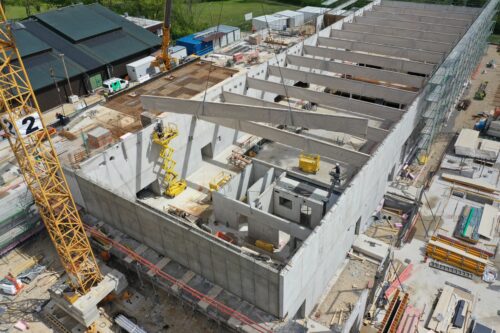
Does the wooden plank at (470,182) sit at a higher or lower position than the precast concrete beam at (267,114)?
lower

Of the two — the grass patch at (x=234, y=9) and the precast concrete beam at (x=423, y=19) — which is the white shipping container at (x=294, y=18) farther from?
the precast concrete beam at (x=423, y=19)

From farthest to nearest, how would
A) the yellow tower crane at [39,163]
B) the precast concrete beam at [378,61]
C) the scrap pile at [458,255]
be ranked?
the precast concrete beam at [378,61] < the scrap pile at [458,255] < the yellow tower crane at [39,163]

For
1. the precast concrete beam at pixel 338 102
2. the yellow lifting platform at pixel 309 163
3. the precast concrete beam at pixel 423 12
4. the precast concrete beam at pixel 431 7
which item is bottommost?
the yellow lifting platform at pixel 309 163

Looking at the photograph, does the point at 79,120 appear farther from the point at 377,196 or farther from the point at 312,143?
the point at 377,196

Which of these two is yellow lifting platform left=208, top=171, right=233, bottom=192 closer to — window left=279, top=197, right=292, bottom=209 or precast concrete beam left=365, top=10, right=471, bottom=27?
window left=279, top=197, right=292, bottom=209

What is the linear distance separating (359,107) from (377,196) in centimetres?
764

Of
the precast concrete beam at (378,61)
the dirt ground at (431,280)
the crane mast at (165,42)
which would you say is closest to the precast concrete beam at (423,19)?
the precast concrete beam at (378,61)

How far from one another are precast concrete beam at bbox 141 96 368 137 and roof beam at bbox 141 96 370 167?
3.4 inches

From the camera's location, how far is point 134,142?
26.0 m

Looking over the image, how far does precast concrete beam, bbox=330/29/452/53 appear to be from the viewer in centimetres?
3850

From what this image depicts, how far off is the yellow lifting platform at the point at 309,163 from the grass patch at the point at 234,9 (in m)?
53.6

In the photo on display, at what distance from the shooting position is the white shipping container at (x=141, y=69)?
4674 centimetres

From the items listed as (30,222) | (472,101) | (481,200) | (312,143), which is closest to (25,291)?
(30,222)

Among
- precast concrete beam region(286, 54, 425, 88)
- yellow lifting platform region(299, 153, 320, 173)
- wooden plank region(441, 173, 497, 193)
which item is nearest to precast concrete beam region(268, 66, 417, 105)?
precast concrete beam region(286, 54, 425, 88)
